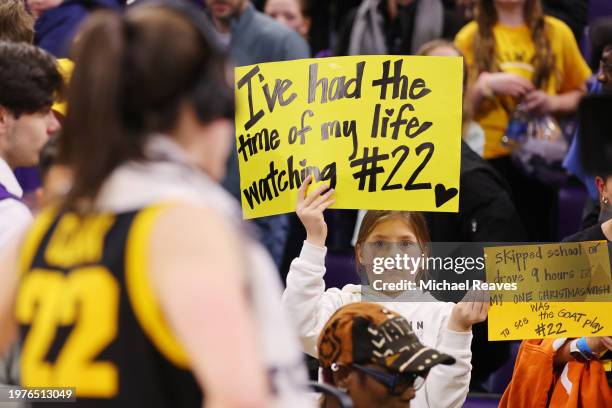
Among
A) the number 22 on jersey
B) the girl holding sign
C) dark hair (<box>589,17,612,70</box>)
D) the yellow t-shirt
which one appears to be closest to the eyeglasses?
the girl holding sign

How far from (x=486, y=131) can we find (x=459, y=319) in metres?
2.56

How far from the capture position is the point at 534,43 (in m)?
5.75

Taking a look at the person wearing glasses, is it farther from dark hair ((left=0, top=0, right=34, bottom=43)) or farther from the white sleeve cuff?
dark hair ((left=0, top=0, right=34, bottom=43))

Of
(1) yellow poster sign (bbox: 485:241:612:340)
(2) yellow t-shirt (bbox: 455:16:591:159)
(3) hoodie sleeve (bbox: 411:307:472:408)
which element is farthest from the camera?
(2) yellow t-shirt (bbox: 455:16:591:159)

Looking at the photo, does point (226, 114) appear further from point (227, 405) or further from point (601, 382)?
point (601, 382)

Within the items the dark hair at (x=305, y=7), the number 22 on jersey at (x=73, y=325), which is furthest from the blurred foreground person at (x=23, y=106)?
the dark hair at (x=305, y=7)

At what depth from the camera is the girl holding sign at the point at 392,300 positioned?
3.27 m

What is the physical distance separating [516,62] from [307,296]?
8.75 feet

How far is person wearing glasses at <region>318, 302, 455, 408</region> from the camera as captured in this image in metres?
2.65

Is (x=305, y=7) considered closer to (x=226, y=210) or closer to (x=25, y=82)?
(x=25, y=82)

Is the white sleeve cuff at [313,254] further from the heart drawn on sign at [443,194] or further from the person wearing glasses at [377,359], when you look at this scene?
the person wearing glasses at [377,359]

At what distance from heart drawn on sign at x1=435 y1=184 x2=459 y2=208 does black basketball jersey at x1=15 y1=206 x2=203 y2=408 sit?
1.87 metres

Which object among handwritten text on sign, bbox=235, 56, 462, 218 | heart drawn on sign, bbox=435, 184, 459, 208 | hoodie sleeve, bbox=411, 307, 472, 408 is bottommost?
hoodie sleeve, bbox=411, 307, 472, 408

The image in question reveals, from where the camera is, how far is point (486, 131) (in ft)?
18.7
